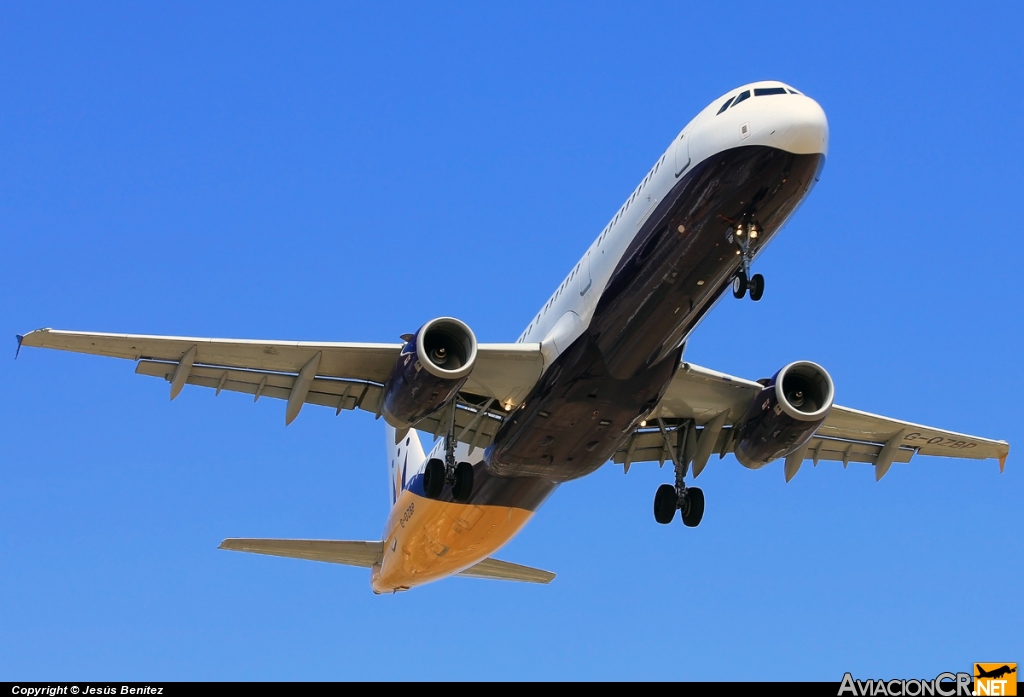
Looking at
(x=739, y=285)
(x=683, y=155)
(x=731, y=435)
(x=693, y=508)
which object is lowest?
(x=693, y=508)

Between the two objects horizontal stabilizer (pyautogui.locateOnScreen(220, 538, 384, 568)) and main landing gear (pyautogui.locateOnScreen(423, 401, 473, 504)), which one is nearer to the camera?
main landing gear (pyautogui.locateOnScreen(423, 401, 473, 504))

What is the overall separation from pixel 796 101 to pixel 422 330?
7705 millimetres

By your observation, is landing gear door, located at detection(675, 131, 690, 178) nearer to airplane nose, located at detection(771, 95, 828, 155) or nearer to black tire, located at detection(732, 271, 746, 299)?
airplane nose, located at detection(771, 95, 828, 155)

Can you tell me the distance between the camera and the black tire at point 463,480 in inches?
1001

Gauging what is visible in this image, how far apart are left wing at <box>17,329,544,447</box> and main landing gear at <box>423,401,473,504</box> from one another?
0.55 metres

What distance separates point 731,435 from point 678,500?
195cm

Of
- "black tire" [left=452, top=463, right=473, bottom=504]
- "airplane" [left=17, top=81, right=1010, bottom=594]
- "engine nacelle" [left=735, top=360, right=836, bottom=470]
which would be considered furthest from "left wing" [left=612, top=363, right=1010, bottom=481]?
"black tire" [left=452, top=463, right=473, bottom=504]

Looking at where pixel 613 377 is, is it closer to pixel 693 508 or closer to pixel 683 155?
pixel 683 155

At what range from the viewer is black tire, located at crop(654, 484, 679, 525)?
27781mm

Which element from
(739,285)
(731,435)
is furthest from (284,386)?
(731,435)

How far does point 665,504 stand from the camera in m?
27.8

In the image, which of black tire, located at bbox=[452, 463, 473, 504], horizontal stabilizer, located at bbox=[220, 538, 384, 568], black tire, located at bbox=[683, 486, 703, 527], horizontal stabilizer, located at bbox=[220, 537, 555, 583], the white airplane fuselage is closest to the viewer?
the white airplane fuselage

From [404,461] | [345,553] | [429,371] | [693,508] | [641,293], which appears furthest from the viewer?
[404,461]

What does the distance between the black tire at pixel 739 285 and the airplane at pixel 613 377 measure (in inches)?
1.0
